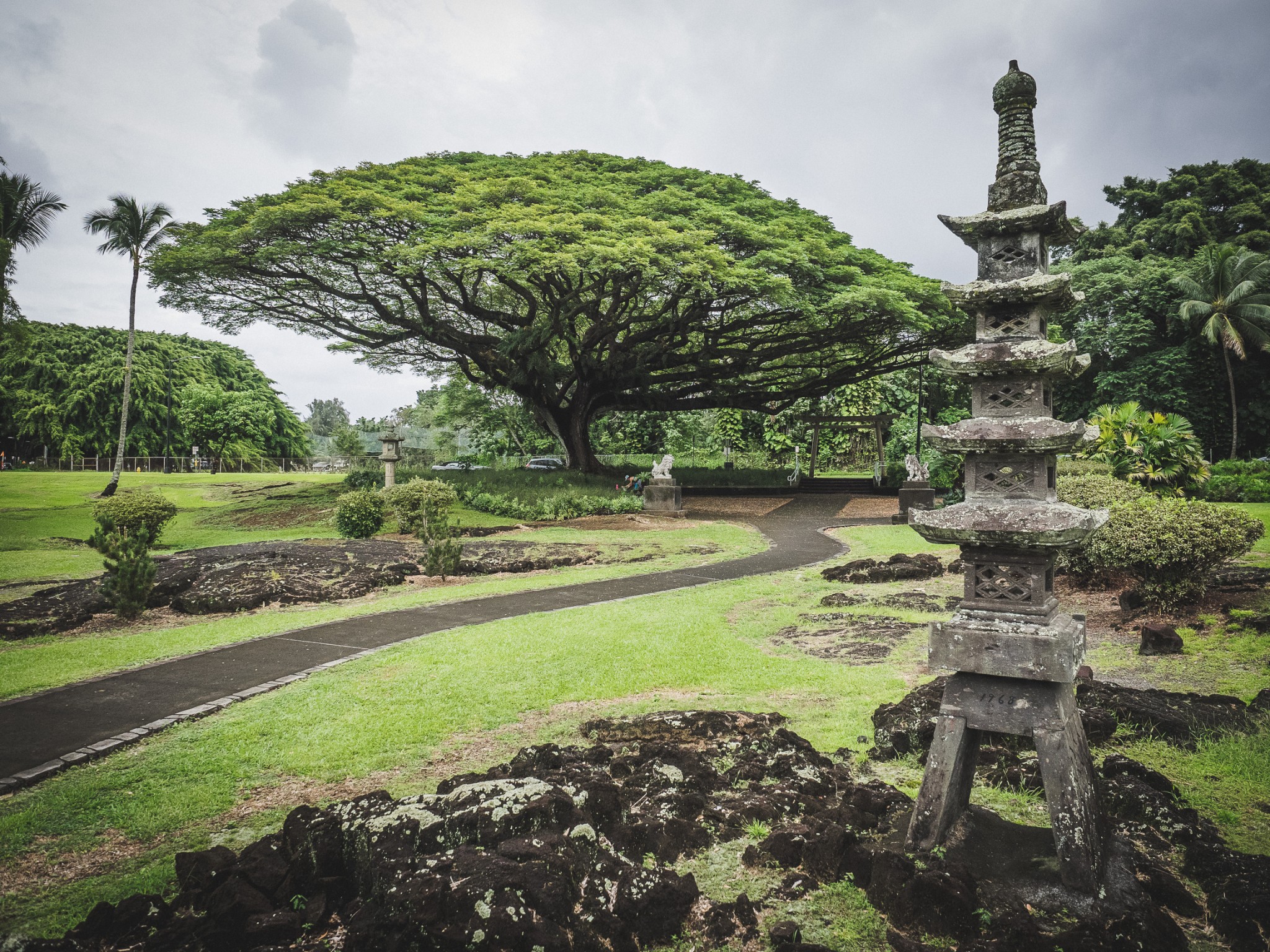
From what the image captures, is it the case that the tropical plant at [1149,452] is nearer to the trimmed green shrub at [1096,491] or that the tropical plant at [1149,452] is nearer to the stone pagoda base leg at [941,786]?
the trimmed green shrub at [1096,491]

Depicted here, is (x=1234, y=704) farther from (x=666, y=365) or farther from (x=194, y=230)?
(x=194, y=230)

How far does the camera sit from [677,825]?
3893 mm

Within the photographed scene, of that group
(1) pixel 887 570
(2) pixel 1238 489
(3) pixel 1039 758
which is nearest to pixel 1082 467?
(1) pixel 887 570

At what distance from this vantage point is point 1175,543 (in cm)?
799

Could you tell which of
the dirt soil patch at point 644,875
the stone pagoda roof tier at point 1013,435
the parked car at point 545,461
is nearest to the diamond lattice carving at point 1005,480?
the stone pagoda roof tier at point 1013,435

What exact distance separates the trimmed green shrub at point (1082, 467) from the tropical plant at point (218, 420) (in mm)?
41753

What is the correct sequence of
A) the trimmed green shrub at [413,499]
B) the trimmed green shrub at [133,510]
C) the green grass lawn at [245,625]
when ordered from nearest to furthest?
1. the green grass lawn at [245,625]
2. the trimmed green shrub at [133,510]
3. the trimmed green shrub at [413,499]

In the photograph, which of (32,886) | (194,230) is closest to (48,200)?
(194,230)

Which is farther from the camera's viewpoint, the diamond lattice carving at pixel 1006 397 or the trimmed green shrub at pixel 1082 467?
the trimmed green shrub at pixel 1082 467

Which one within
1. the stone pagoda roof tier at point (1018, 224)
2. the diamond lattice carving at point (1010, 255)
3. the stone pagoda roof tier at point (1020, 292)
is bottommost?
the stone pagoda roof tier at point (1020, 292)

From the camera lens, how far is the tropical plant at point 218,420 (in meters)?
41.3

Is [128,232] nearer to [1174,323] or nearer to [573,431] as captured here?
[573,431]

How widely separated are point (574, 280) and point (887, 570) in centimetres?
1369

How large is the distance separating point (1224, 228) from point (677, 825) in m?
40.7
